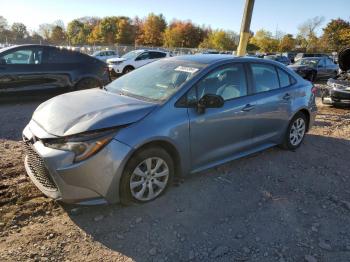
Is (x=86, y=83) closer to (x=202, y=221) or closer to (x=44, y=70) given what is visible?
(x=44, y=70)

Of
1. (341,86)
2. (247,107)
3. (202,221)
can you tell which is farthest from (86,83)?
(341,86)

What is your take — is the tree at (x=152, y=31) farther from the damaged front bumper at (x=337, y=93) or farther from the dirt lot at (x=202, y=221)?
the dirt lot at (x=202, y=221)

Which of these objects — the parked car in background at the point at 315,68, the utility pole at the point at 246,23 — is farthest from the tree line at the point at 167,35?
the utility pole at the point at 246,23

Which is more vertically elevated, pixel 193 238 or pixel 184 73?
pixel 184 73

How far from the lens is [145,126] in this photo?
3.65 meters

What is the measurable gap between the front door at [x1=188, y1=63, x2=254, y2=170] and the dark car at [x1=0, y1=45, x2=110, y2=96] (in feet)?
19.2

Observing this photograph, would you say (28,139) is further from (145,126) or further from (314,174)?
(314,174)

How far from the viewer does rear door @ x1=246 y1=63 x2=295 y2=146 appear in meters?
5.04

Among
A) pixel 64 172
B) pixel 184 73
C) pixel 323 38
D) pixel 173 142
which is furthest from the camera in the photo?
pixel 323 38

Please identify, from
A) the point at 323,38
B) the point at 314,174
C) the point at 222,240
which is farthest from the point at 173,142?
the point at 323,38

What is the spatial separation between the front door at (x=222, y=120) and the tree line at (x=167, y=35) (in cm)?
6414

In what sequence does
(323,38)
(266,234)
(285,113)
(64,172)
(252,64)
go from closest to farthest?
(64,172) < (266,234) < (252,64) < (285,113) < (323,38)

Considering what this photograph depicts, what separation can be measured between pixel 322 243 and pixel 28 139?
315 cm

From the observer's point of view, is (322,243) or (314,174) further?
(314,174)
